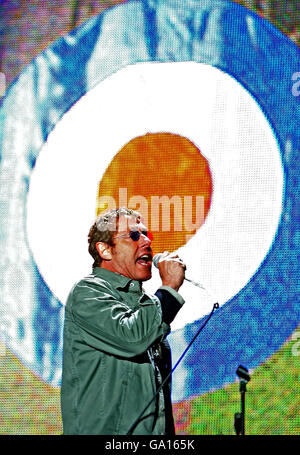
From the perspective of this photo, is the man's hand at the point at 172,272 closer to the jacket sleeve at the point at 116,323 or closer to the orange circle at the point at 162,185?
the jacket sleeve at the point at 116,323

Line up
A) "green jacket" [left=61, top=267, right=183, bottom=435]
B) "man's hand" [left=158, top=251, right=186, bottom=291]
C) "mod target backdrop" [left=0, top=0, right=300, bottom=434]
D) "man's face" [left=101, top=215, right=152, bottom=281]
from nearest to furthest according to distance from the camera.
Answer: "green jacket" [left=61, top=267, right=183, bottom=435] < "man's hand" [left=158, top=251, right=186, bottom=291] < "man's face" [left=101, top=215, right=152, bottom=281] < "mod target backdrop" [left=0, top=0, right=300, bottom=434]

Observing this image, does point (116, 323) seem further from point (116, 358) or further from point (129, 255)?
point (129, 255)

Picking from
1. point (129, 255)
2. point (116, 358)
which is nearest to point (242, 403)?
point (116, 358)

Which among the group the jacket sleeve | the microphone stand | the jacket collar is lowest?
the microphone stand

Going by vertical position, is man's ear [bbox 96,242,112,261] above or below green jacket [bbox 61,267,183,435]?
above

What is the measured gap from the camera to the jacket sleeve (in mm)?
1588

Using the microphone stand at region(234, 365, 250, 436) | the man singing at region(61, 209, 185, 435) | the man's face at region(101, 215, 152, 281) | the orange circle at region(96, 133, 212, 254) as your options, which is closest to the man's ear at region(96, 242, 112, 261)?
the man's face at region(101, 215, 152, 281)

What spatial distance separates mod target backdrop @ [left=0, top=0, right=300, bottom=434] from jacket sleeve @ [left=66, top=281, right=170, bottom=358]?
22.3 inches

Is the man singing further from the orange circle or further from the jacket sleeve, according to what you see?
the orange circle

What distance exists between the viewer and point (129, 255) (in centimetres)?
184

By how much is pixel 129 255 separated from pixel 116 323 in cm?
30

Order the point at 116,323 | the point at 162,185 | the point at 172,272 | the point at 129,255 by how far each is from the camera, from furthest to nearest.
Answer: the point at 162,185, the point at 129,255, the point at 172,272, the point at 116,323

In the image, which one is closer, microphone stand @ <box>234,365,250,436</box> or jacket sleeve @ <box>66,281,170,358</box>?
jacket sleeve @ <box>66,281,170,358</box>

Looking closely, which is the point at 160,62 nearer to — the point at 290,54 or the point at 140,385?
the point at 290,54
